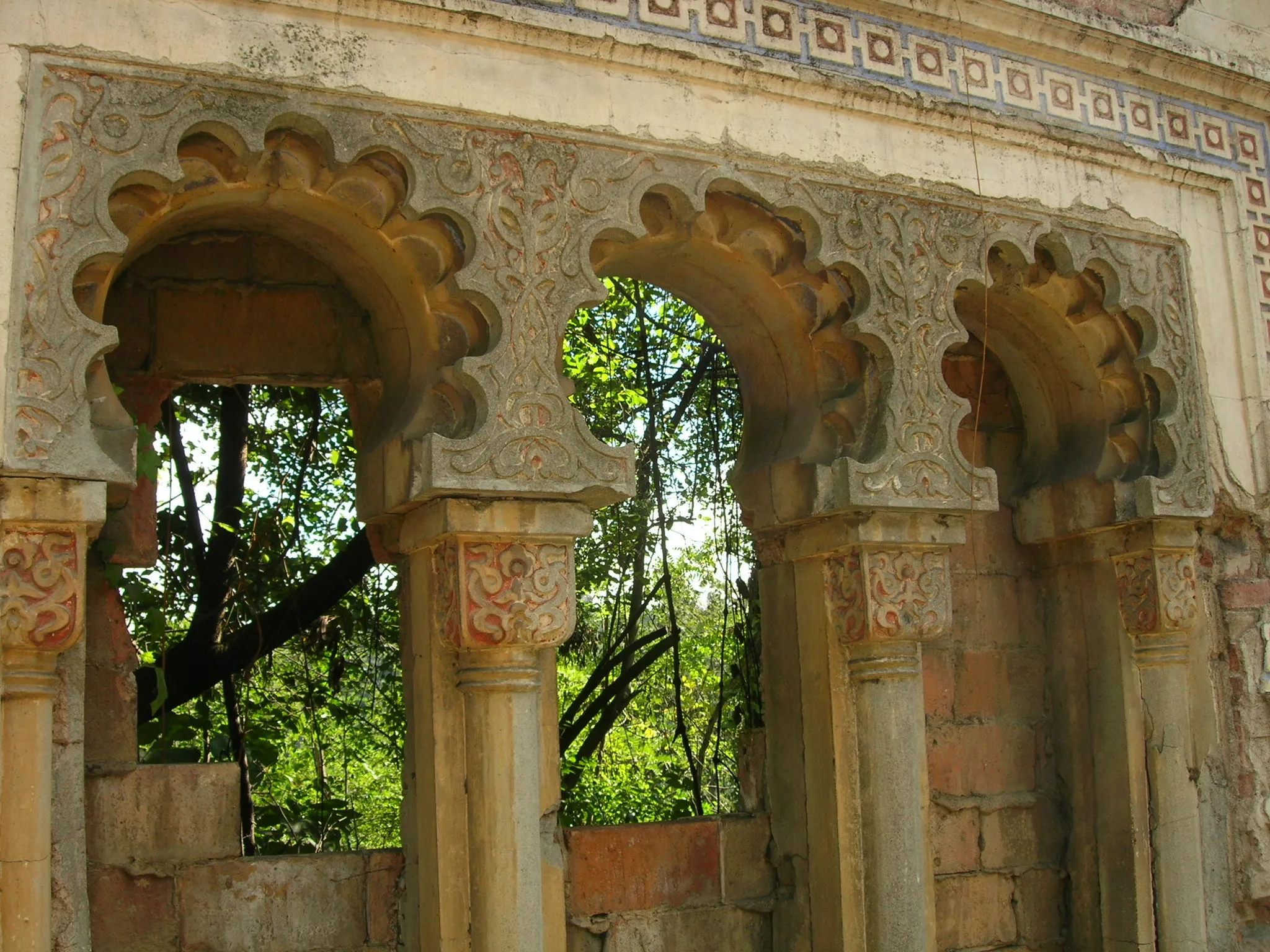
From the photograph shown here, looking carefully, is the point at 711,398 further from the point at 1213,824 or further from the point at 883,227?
the point at 1213,824

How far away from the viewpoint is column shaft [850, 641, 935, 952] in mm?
4320

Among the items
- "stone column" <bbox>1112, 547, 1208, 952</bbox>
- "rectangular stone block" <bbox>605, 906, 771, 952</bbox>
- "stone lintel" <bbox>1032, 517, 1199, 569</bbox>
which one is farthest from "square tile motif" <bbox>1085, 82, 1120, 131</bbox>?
"rectangular stone block" <bbox>605, 906, 771, 952</bbox>

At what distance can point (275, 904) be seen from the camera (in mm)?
4309

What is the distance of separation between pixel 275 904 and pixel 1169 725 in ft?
10.3

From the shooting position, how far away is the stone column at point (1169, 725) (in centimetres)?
495

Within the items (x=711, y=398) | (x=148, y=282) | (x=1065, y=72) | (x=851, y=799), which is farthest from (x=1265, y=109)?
(x=148, y=282)

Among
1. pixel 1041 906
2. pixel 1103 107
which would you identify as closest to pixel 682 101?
pixel 1103 107

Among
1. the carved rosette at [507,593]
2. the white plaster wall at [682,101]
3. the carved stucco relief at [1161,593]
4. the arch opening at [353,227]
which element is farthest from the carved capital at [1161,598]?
the arch opening at [353,227]

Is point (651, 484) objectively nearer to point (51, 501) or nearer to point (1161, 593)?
point (1161, 593)

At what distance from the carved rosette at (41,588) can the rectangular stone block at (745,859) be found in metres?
2.49

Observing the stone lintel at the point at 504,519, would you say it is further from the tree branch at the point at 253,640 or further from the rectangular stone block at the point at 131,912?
the tree branch at the point at 253,640

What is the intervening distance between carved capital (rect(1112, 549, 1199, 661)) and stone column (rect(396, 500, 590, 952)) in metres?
2.31

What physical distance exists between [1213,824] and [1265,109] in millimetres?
2802

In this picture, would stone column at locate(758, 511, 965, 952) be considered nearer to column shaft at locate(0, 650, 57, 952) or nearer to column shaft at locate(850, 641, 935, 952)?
column shaft at locate(850, 641, 935, 952)
